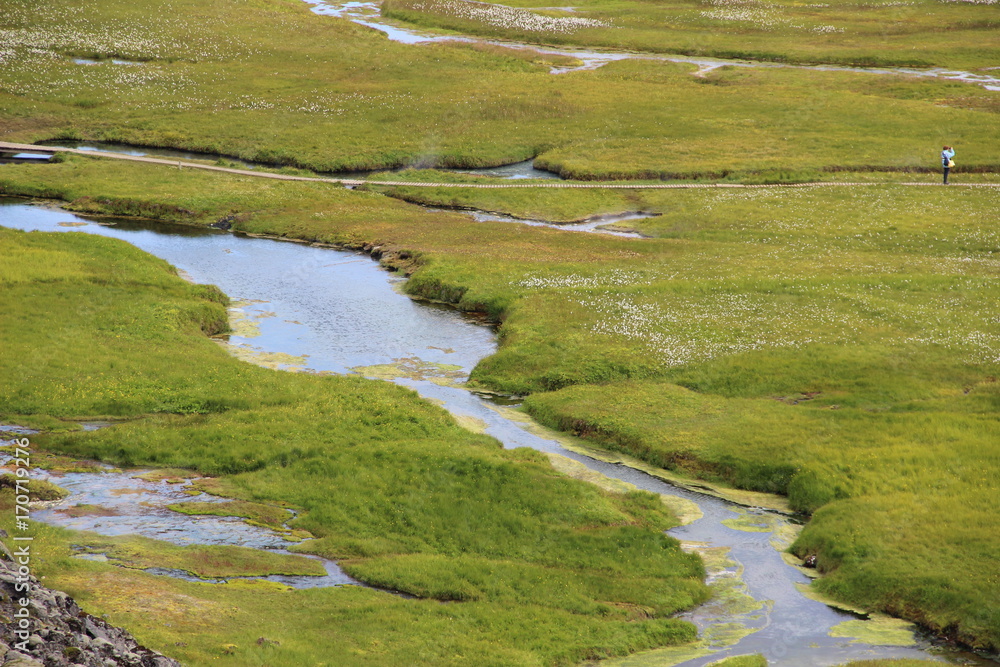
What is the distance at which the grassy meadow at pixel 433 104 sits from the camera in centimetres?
8919

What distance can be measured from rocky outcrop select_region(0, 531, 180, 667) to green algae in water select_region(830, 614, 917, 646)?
1816 cm

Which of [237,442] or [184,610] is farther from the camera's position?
[237,442]

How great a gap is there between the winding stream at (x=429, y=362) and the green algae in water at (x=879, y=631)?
7cm

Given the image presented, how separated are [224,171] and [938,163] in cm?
6056

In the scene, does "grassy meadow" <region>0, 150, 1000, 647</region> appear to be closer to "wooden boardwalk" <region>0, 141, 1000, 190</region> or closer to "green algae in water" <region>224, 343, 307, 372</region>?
"wooden boardwalk" <region>0, 141, 1000, 190</region>

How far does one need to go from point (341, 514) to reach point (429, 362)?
16.4 meters

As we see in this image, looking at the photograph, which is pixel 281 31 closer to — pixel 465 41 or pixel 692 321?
pixel 465 41

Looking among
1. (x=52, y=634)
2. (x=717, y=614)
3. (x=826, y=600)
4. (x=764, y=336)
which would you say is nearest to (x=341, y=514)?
(x=717, y=614)

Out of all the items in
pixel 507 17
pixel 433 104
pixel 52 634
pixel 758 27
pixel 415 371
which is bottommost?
pixel 415 371

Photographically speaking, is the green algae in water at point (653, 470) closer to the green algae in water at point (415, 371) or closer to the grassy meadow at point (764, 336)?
the grassy meadow at point (764, 336)

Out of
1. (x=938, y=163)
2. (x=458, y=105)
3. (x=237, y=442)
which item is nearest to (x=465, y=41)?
(x=458, y=105)

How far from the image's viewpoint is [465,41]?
449 ft

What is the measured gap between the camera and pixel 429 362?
1905 inches

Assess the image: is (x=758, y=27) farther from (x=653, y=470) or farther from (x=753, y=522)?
(x=753, y=522)
